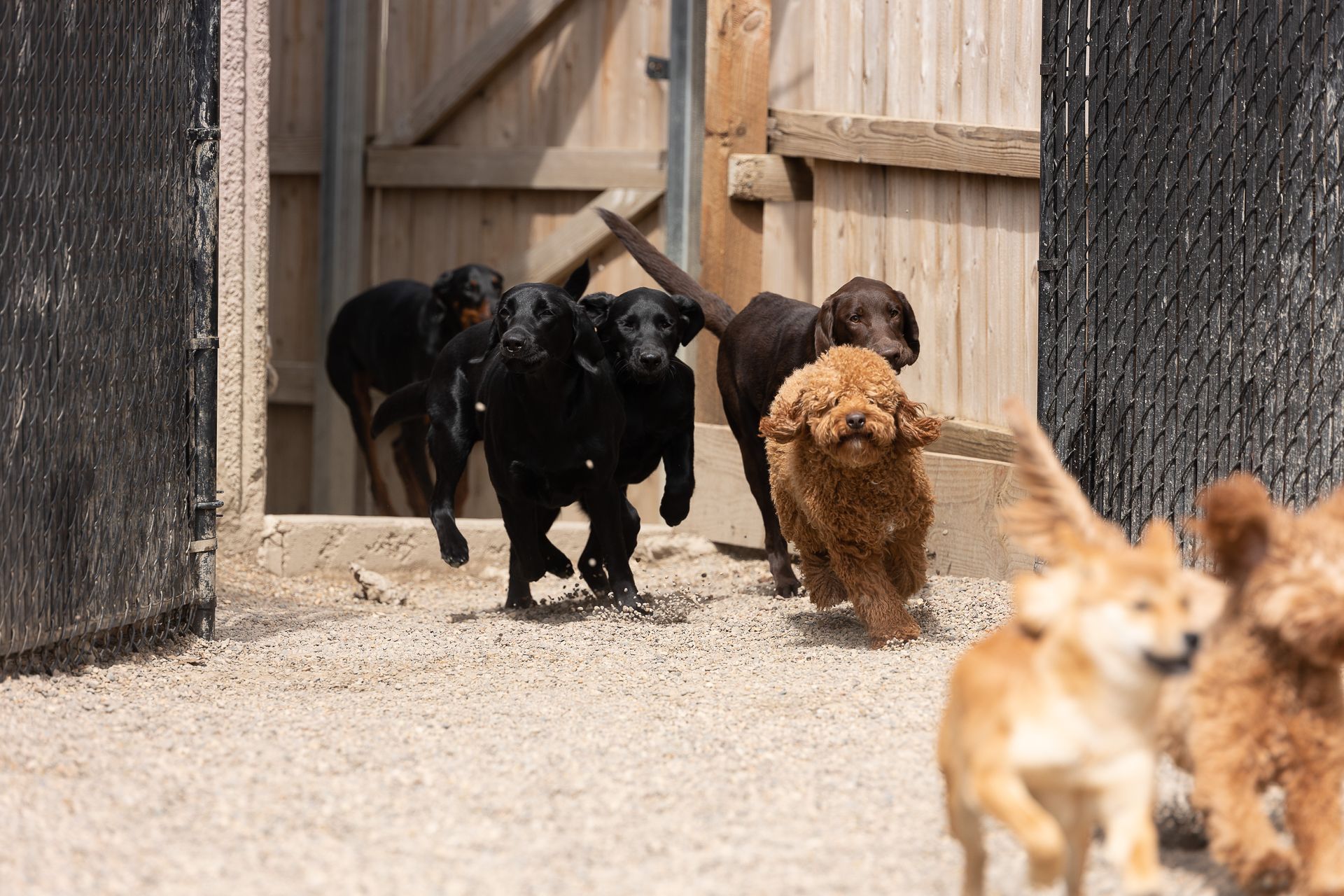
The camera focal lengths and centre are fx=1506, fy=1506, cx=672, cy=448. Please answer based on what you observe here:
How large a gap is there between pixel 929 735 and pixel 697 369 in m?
4.59

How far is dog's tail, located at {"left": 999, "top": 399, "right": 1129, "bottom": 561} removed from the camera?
2.85 m

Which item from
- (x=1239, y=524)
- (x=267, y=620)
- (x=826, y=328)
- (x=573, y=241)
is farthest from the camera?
(x=573, y=241)

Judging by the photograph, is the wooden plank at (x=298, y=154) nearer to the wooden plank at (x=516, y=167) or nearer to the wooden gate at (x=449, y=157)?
the wooden gate at (x=449, y=157)

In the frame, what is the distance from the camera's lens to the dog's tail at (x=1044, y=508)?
2.85 meters

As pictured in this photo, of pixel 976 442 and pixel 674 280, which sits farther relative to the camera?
pixel 674 280

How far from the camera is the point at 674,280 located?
7.29 m

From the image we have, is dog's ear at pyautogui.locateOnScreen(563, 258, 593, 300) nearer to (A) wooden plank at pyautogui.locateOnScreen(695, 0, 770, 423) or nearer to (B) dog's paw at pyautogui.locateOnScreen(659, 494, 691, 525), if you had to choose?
(B) dog's paw at pyautogui.locateOnScreen(659, 494, 691, 525)

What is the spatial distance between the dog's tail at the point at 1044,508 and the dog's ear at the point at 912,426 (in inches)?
80.5

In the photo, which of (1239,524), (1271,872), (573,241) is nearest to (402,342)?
(573,241)

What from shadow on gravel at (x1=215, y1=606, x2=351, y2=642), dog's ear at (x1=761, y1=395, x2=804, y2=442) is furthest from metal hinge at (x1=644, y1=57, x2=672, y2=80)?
dog's ear at (x1=761, y1=395, x2=804, y2=442)

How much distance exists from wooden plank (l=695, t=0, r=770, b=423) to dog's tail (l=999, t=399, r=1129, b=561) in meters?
5.25

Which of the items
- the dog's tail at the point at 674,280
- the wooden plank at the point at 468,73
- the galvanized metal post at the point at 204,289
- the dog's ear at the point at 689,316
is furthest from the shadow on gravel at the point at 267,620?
the wooden plank at the point at 468,73

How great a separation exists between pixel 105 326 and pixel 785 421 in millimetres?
2288

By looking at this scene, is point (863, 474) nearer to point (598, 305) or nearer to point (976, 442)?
point (976, 442)
